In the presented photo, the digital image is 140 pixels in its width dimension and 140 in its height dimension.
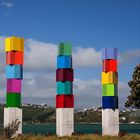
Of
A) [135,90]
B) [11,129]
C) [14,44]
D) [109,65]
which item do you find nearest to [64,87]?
[109,65]

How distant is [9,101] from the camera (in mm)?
58844

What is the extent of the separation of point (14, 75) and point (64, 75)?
653 cm

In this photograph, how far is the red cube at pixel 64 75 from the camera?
2337 inches

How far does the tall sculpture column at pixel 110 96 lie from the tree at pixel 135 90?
1202 cm

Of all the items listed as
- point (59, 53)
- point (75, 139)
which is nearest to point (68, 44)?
point (59, 53)

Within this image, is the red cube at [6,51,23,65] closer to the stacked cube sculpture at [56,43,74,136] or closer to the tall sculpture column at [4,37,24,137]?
the tall sculpture column at [4,37,24,137]

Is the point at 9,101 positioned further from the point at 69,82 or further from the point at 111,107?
the point at 111,107

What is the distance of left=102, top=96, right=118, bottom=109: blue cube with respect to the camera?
6088 centimetres

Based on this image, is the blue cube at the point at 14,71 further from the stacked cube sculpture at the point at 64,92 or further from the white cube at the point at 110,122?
the white cube at the point at 110,122

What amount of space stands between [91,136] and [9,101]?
12189mm

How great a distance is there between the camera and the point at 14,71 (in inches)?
2320

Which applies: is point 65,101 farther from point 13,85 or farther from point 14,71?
point 14,71

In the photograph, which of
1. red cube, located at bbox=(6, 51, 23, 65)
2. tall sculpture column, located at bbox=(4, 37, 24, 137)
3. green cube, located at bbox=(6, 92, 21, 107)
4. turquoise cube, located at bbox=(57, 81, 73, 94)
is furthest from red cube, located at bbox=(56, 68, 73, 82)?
green cube, located at bbox=(6, 92, 21, 107)

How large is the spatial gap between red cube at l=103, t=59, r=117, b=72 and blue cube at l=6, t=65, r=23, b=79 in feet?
37.6
